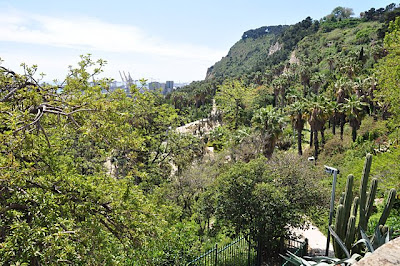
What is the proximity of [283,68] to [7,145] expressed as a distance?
93566 mm

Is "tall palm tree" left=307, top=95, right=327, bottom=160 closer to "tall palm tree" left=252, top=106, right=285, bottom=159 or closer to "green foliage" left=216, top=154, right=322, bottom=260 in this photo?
"tall palm tree" left=252, top=106, right=285, bottom=159

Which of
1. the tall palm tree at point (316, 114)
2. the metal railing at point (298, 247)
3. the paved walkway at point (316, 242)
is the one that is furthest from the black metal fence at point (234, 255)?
the tall palm tree at point (316, 114)

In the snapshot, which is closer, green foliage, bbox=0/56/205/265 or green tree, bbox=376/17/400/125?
green foliage, bbox=0/56/205/265

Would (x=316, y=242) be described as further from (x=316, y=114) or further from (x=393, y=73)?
(x=316, y=114)

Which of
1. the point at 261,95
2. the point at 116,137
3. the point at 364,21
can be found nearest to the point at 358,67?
the point at 261,95

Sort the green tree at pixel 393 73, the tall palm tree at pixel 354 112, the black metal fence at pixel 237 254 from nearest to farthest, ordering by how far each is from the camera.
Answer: the black metal fence at pixel 237 254, the green tree at pixel 393 73, the tall palm tree at pixel 354 112

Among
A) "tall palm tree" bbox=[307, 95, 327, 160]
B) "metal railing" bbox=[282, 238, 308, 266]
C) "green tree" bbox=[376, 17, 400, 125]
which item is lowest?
"metal railing" bbox=[282, 238, 308, 266]

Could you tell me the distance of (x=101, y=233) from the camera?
6.10m

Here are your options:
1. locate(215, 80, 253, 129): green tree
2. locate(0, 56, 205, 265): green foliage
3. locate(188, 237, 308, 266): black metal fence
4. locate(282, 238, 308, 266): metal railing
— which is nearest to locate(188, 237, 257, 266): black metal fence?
locate(188, 237, 308, 266): black metal fence

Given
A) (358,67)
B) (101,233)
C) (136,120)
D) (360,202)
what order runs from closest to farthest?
(101,233) < (360,202) < (136,120) < (358,67)

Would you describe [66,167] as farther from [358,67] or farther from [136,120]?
[358,67]

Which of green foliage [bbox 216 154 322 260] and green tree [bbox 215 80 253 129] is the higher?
green tree [bbox 215 80 253 129]

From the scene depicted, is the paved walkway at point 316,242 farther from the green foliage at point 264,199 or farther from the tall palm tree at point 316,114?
the tall palm tree at point 316,114

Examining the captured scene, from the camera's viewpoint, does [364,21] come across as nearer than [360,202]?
No
